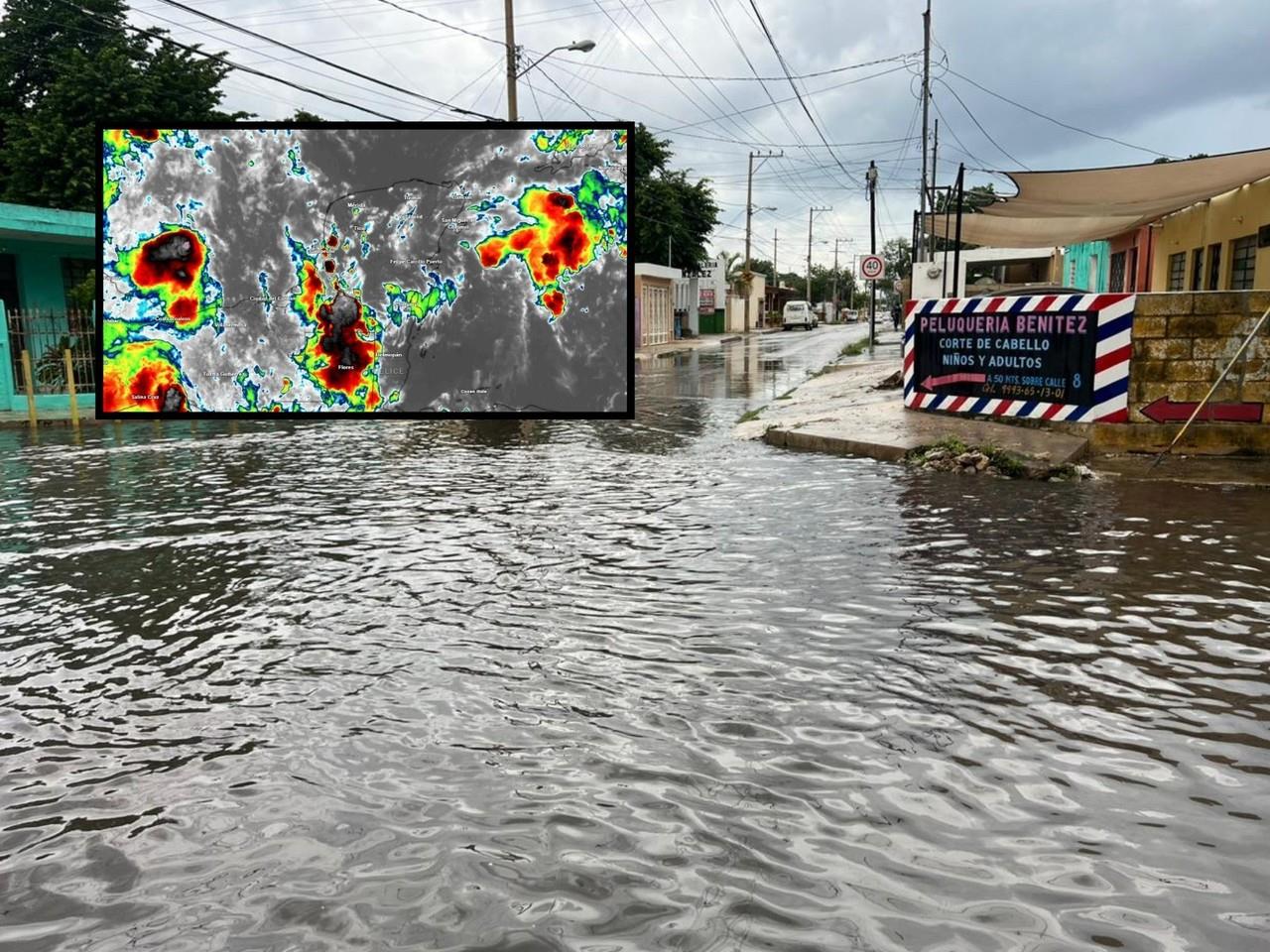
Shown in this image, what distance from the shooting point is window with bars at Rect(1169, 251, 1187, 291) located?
69.7ft

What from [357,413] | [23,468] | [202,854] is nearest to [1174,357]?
[357,413]

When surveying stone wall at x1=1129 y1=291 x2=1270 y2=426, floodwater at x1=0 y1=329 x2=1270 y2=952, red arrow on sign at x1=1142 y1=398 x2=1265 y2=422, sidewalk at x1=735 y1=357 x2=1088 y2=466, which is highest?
stone wall at x1=1129 y1=291 x2=1270 y2=426

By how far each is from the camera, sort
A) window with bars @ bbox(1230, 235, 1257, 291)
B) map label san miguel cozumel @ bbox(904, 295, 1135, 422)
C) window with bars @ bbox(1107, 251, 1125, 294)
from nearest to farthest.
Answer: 1. map label san miguel cozumel @ bbox(904, 295, 1135, 422)
2. window with bars @ bbox(1230, 235, 1257, 291)
3. window with bars @ bbox(1107, 251, 1125, 294)

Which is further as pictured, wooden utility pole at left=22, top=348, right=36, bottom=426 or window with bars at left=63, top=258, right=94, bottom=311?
window with bars at left=63, top=258, right=94, bottom=311

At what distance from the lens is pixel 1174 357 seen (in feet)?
36.7

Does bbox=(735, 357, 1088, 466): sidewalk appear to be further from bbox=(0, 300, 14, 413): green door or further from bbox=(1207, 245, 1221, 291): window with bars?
bbox=(0, 300, 14, 413): green door

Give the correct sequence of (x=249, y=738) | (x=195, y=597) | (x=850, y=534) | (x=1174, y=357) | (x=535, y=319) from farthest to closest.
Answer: (x=1174, y=357) → (x=850, y=534) → (x=195, y=597) → (x=535, y=319) → (x=249, y=738)

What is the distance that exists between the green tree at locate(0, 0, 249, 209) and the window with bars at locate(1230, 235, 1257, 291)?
98.5 ft

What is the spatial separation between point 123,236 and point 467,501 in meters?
4.42

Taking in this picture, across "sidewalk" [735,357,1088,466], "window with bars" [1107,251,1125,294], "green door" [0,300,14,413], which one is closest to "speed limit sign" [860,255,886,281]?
"window with bars" [1107,251,1125,294]

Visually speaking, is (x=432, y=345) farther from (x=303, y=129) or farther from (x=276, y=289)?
(x=303, y=129)

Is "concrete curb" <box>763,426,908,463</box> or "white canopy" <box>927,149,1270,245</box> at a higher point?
"white canopy" <box>927,149,1270,245</box>

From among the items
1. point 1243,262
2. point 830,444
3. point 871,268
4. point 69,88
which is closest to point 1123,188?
point 1243,262

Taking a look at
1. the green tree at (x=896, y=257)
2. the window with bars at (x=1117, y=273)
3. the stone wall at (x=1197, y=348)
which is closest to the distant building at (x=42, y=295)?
the stone wall at (x=1197, y=348)
